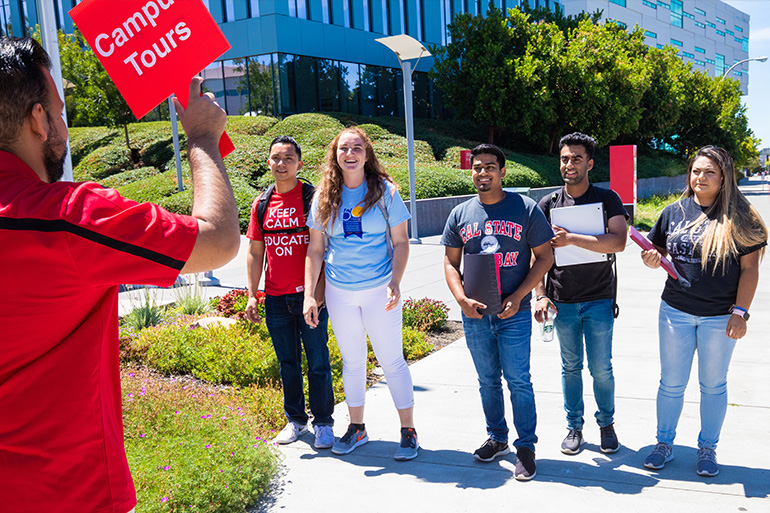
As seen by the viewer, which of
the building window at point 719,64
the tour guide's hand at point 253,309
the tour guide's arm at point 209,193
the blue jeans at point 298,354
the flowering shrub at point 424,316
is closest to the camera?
the tour guide's arm at point 209,193

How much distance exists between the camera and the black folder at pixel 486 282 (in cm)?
397

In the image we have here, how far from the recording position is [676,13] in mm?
73312

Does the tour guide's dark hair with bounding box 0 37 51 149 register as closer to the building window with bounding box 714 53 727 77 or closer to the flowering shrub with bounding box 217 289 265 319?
the flowering shrub with bounding box 217 289 265 319

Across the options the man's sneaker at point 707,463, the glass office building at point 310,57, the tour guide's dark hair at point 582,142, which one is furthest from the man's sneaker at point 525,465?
the glass office building at point 310,57

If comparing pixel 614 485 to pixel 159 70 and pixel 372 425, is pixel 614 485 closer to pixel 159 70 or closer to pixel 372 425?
pixel 372 425

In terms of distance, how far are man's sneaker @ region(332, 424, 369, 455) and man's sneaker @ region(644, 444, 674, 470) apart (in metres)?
1.86

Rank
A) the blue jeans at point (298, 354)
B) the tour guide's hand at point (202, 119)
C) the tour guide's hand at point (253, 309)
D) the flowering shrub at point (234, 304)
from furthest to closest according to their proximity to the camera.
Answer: the flowering shrub at point (234, 304), the tour guide's hand at point (253, 309), the blue jeans at point (298, 354), the tour guide's hand at point (202, 119)

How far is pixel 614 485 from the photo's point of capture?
3.72 m

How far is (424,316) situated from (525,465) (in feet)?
12.2

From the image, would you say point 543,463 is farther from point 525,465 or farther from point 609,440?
point 609,440

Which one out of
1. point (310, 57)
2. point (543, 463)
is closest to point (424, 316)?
point (543, 463)

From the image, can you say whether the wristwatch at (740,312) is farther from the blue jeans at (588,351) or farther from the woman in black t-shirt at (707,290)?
the blue jeans at (588,351)

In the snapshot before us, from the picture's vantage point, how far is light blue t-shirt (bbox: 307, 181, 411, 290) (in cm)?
424

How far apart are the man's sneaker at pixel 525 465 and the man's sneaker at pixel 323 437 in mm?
1316
